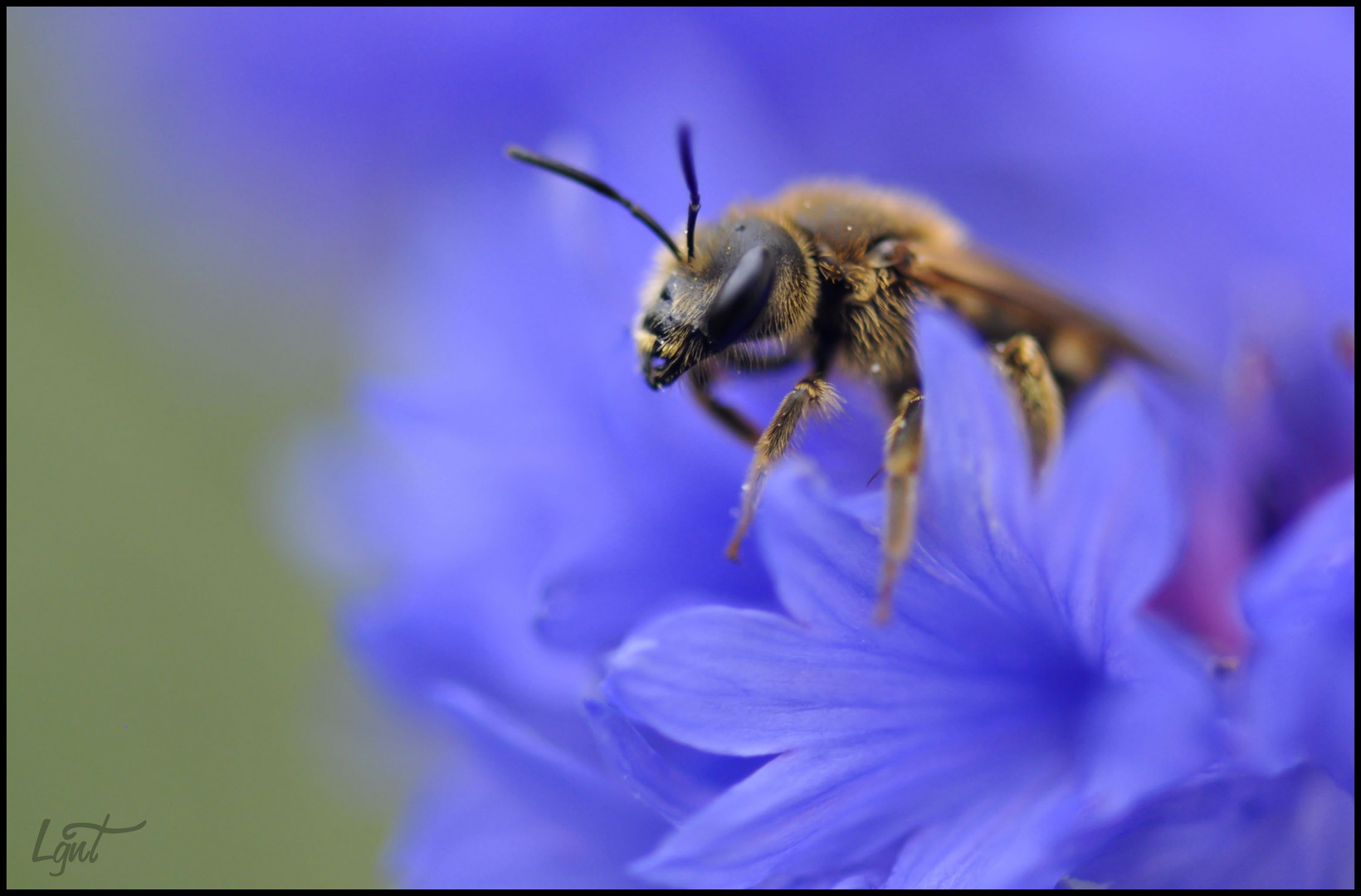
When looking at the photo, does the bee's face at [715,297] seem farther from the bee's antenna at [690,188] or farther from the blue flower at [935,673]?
the blue flower at [935,673]

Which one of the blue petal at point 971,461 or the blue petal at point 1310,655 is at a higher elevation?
the blue petal at point 971,461

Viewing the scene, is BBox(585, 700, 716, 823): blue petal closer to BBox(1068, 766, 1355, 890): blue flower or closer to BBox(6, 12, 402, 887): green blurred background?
BBox(1068, 766, 1355, 890): blue flower

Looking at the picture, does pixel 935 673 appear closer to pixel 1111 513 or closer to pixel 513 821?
pixel 1111 513

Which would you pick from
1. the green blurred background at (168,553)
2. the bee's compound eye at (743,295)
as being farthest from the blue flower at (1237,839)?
the green blurred background at (168,553)

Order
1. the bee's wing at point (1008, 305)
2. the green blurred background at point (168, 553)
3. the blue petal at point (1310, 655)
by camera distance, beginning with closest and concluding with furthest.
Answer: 1. the blue petal at point (1310, 655)
2. the bee's wing at point (1008, 305)
3. the green blurred background at point (168, 553)

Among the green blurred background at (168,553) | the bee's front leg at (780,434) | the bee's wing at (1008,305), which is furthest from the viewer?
the green blurred background at (168,553)

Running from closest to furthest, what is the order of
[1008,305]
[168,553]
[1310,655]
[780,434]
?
[1310,655], [780,434], [1008,305], [168,553]

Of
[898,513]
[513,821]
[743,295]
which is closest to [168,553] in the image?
[513,821]
